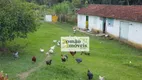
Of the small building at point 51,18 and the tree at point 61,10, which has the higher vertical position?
the tree at point 61,10

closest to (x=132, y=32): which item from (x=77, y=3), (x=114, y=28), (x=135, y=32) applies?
(x=135, y=32)

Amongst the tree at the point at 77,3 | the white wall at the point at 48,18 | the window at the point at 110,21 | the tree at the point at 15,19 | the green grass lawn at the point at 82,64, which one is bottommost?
the white wall at the point at 48,18

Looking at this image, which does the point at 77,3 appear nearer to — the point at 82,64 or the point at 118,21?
the point at 118,21

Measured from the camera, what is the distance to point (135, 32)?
89.5 feet

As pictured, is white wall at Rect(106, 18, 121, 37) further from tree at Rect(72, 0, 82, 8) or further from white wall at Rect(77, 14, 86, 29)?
tree at Rect(72, 0, 82, 8)

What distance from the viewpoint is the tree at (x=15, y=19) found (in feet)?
66.1

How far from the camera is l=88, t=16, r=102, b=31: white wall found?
120 ft

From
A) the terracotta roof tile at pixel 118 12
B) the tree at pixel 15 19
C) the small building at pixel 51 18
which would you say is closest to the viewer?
the tree at pixel 15 19

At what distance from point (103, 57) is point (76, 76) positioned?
255 inches

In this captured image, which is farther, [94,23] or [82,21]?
[82,21]

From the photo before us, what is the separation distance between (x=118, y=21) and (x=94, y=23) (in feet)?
23.3

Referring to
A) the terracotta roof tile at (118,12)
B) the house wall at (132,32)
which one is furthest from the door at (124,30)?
the terracotta roof tile at (118,12)

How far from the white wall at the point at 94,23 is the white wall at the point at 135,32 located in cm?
829

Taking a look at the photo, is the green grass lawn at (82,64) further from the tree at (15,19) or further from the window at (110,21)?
the window at (110,21)
